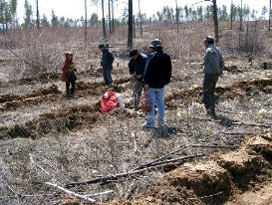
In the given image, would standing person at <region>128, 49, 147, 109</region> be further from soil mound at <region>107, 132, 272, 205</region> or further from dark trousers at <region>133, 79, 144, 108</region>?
soil mound at <region>107, 132, 272, 205</region>

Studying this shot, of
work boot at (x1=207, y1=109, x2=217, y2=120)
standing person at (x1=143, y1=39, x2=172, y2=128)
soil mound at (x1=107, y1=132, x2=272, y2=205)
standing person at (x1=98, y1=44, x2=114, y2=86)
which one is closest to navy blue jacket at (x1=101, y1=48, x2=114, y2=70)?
standing person at (x1=98, y1=44, x2=114, y2=86)

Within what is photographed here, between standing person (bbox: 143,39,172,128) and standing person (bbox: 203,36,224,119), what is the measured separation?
48.0 inches

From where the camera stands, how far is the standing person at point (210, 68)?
28.1ft

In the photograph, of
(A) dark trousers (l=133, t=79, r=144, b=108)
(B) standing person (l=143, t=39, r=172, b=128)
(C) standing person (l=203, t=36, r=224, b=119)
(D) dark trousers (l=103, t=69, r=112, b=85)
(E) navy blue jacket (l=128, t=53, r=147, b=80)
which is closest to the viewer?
(B) standing person (l=143, t=39, r=172, b=128)

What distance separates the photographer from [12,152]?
6.86 m

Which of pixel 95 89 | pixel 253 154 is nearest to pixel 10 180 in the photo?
pixel 253 154

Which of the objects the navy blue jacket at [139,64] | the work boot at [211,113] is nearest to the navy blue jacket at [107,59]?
the navy blue jacket at [139,64]

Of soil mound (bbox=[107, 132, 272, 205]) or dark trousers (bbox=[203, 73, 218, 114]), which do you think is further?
dark trousers (bbox=[203, 73, 218, 114])

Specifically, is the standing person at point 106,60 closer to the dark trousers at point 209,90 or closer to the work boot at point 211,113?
the dark trousers at point 209,90

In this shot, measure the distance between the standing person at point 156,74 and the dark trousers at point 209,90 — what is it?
4.54 feet

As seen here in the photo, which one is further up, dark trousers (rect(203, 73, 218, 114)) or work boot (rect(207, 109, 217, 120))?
dark trousers (rect(203, 73, 218, 114))

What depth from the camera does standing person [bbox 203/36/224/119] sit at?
28.1 ft

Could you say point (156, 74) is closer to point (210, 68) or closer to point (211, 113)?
point (210, 68)

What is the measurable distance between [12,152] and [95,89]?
731 cm
